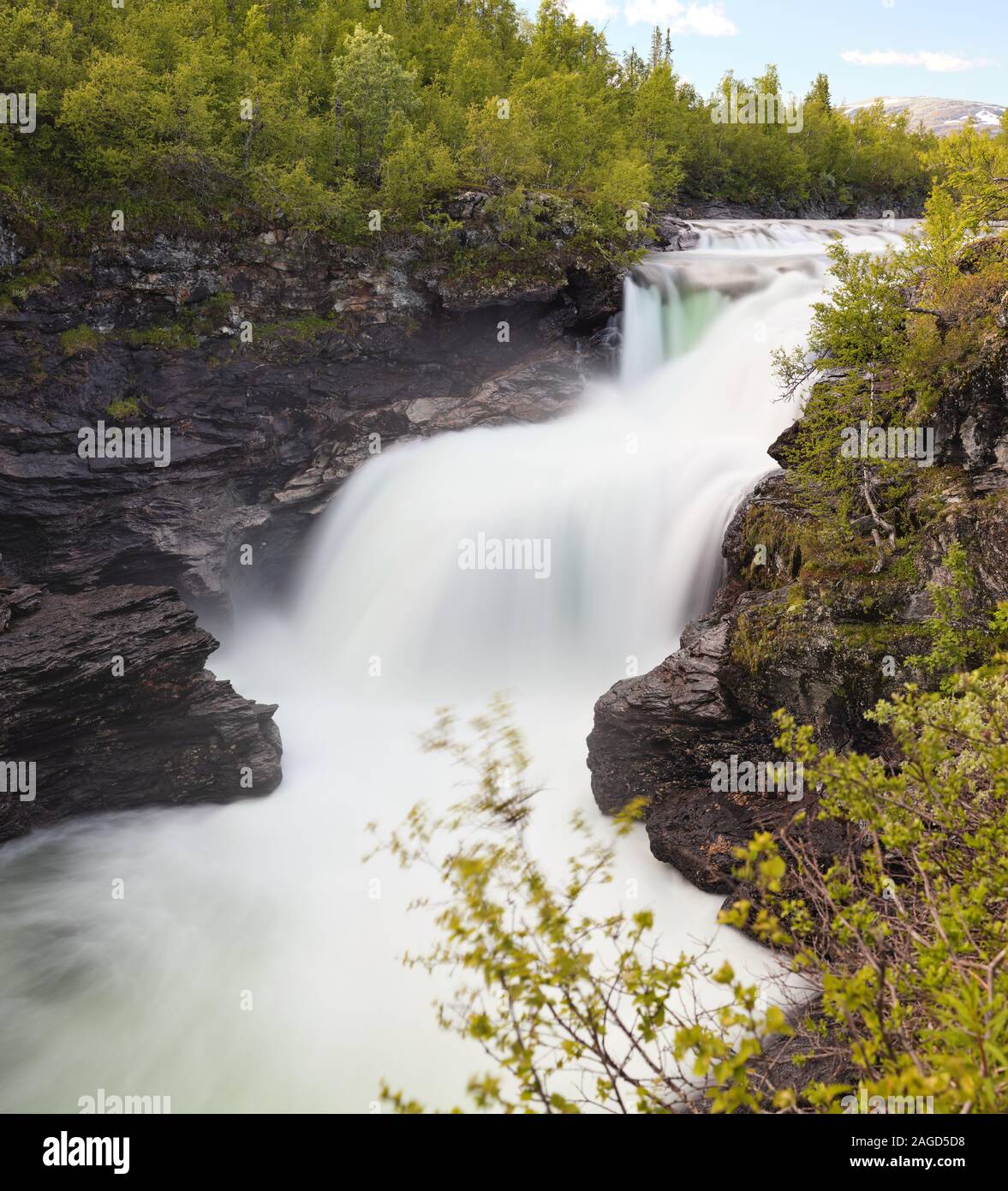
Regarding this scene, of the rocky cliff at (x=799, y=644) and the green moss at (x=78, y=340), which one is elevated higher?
the green moss at (x=78, y=340)

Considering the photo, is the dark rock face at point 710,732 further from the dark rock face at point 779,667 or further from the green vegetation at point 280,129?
the green vegetation at point 280,129

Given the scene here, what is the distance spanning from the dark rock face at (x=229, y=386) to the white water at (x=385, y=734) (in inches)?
50.4

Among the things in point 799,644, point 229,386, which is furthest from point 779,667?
point 229,386

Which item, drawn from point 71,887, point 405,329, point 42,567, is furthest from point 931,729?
point 405,329

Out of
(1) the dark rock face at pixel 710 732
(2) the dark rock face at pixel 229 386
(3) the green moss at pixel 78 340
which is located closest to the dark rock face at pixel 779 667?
(1) the dark rock face at pixel 710 732

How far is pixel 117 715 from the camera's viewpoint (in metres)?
11.8

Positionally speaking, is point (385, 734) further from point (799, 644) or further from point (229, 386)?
point (229, 386)

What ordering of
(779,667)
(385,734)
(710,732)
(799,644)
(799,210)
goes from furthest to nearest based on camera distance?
(799,210), (385,734), (710,732), (779,667), (799,644)

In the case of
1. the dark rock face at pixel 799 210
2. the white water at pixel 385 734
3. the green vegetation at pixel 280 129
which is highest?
the dark rock face at pixel 799 210

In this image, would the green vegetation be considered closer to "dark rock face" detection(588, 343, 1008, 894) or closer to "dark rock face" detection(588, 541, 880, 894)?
"dark rock face" detection(588, 343, 1008, 894)

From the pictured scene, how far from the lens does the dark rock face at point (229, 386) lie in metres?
15.4

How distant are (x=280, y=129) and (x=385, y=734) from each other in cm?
1679
